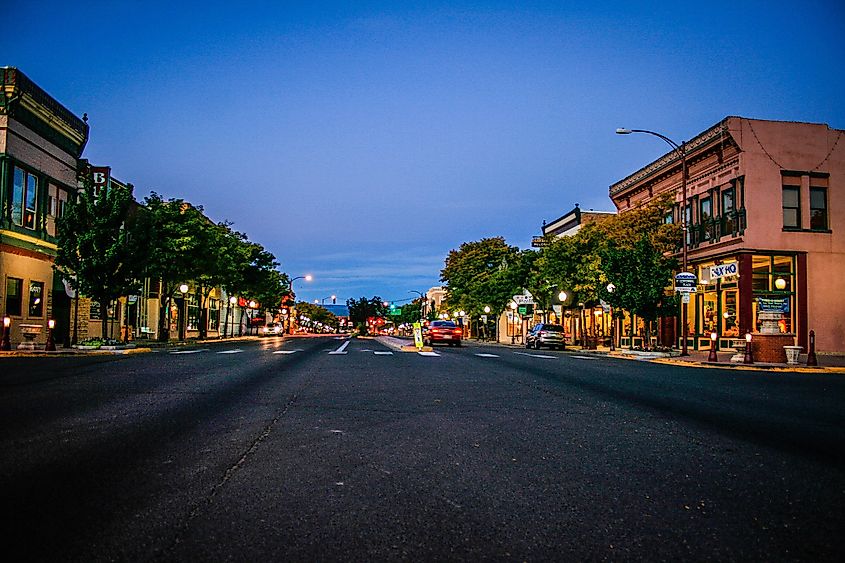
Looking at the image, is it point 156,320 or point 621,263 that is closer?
point 621,263

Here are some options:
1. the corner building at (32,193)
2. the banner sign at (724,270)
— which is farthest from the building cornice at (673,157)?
the corner building at (32,193)

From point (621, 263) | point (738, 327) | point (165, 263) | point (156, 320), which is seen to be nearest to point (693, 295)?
point (738, 327)

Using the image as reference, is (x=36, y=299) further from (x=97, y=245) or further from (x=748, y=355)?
(x=748, y=355)

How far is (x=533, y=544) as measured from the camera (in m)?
4.01

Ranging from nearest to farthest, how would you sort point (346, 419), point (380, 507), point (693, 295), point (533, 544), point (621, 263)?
1. point (533, 544)
2. point (380, 507)
3. point (346, 419)
4. point (621, 263)
5. point (693, 295)

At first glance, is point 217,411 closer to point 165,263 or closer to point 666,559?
point 666,559

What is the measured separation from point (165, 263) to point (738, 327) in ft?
109

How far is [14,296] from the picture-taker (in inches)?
1260

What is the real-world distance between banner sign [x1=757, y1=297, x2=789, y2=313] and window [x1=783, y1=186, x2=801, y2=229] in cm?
424

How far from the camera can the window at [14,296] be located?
3147 cm

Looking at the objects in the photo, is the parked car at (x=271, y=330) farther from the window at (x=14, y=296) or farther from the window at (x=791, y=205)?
the window at (x=791, y=205)

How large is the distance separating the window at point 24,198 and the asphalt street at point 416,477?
24.8 meters

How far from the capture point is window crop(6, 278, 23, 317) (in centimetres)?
3147

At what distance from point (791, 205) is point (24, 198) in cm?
3963
